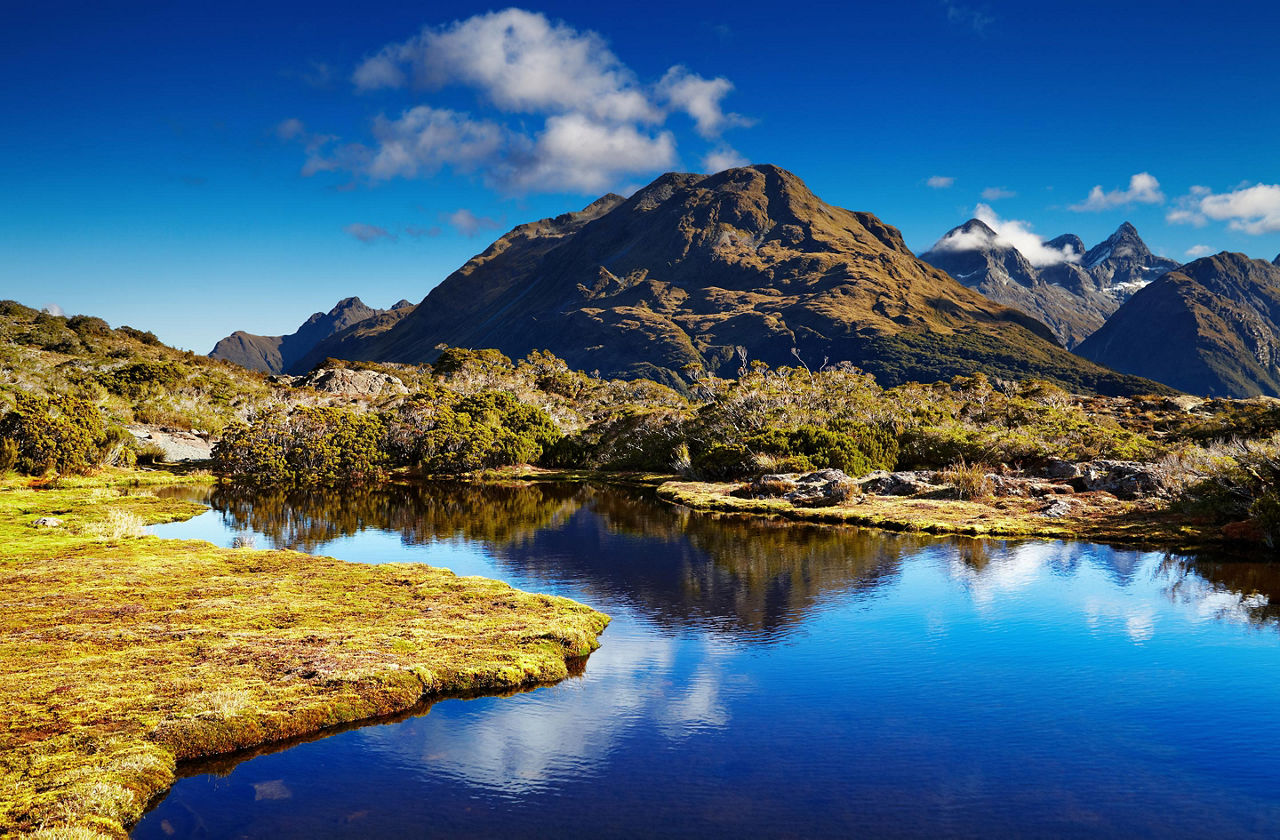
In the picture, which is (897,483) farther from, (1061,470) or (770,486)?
(1061,470)

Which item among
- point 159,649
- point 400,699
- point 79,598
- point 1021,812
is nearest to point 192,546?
point 79,598

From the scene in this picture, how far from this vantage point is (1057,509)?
164 feet

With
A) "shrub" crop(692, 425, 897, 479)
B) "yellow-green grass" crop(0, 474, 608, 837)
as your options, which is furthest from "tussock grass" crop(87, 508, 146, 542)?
"shrub" crop(692, 425, 897, 479)

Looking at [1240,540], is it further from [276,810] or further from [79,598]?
[79,598]

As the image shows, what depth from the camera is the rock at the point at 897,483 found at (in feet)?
202

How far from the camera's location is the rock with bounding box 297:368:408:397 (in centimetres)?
14025

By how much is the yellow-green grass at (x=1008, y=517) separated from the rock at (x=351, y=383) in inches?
3777

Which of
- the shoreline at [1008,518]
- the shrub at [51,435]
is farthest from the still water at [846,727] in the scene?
the shrub at [51,435]

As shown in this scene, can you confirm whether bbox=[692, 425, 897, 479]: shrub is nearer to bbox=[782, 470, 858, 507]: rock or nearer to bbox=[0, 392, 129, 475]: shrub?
bbox=[782, 470, 858, 507]: rock

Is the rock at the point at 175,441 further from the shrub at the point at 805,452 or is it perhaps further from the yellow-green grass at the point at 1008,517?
the yellow-green grass at the point at 1008,517

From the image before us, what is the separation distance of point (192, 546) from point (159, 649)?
1909 cm

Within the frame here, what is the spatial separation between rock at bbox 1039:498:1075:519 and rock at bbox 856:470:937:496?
34.9ft

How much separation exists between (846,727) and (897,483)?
45.6 meters

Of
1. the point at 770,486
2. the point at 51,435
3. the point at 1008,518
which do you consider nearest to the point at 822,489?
the point at 770,486
